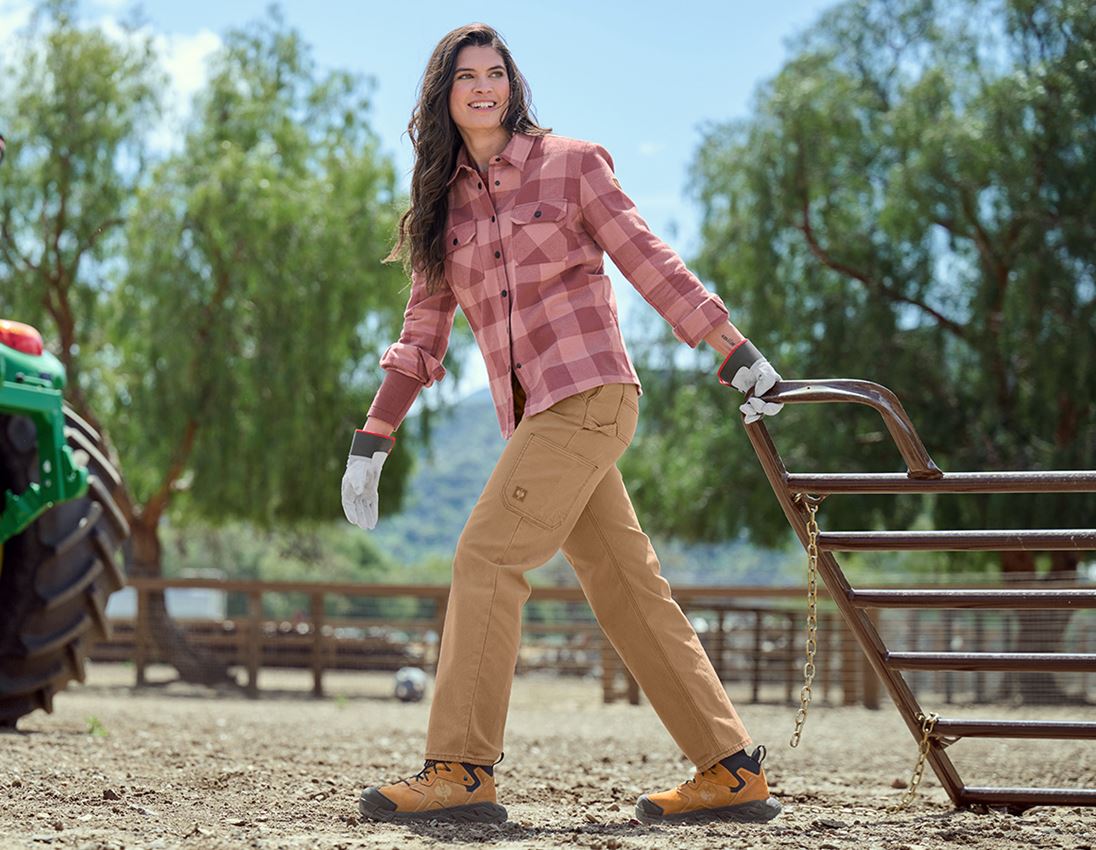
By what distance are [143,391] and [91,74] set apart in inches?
181

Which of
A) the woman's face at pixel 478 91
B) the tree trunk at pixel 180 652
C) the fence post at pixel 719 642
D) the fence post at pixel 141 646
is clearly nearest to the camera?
the woman's face at pixel 478 91

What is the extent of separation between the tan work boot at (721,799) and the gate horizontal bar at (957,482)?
65 cm

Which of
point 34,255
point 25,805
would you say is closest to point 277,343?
point 34,255

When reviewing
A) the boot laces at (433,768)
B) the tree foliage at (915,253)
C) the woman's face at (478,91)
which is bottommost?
the boot laces at (433,768)

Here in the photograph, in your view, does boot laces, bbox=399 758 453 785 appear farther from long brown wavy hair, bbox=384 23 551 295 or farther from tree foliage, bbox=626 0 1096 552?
tree foliage, bbox=626 0 1096 552

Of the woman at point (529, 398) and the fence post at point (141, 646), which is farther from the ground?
the woman at point (529, 398)

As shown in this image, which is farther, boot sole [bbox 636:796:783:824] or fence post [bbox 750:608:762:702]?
fence post [bbox 750:608:762:702]

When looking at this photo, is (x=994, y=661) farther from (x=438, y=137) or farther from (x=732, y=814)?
(x=438, y=137)

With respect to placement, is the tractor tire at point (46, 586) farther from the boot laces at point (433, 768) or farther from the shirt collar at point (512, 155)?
the boot laces at point (433, 768)

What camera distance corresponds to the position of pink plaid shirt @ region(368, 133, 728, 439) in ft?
10.0

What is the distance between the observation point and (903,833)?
2.98m

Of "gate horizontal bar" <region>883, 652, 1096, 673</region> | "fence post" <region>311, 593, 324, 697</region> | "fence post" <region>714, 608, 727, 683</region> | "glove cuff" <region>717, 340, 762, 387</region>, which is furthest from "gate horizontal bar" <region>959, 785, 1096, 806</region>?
"fence post" <region>311, 593, 324, 697</region>

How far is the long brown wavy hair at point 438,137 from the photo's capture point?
3.28 metres

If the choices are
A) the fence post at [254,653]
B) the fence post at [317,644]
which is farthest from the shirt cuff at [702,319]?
the fence post at [317,644]
